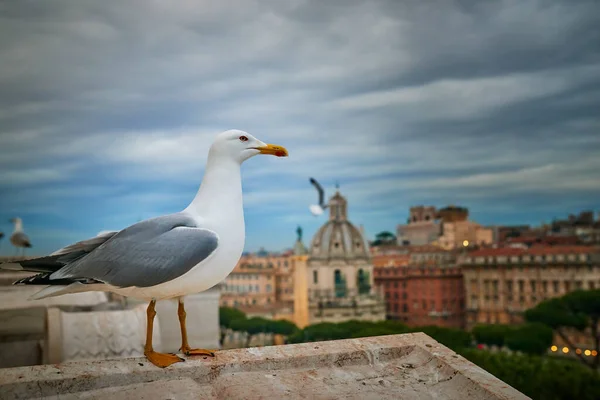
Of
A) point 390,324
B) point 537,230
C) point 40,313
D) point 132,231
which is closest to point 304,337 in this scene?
point 390,324

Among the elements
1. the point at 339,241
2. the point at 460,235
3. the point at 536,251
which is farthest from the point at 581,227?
the point at 339,241

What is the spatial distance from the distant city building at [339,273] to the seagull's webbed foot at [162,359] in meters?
32.7

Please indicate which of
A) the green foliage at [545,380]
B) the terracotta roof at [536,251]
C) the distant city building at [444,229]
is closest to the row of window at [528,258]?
the terracotta roof at [536,251]

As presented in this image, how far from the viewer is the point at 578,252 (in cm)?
2833

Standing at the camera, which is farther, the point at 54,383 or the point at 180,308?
the point at 180,308

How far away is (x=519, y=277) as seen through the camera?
3073 centimetres

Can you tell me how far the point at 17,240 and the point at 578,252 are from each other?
26.6 m

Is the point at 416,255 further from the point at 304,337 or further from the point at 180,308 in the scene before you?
the point at 180,308

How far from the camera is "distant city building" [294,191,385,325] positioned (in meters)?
35.4

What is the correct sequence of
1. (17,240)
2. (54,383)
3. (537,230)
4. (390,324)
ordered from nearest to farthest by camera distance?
1. (54,383)
2. (17,240)
3. (390,324)
4. (537,230)

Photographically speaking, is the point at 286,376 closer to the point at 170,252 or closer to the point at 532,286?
the point at 170,252

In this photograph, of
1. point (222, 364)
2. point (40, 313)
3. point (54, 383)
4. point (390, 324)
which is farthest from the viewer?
point (390, 324)

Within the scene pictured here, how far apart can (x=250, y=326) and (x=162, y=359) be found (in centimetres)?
2438

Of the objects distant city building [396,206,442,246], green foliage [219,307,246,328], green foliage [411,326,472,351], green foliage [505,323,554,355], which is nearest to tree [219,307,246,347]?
green foliage [219,307,246,328]
